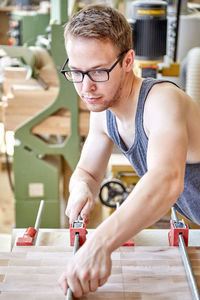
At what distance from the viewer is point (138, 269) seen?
3.60 ft

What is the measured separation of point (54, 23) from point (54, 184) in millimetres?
889

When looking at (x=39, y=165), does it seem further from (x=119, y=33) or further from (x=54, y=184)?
(x=119, y=33)

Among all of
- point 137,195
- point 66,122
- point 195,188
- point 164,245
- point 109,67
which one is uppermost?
point 109,67

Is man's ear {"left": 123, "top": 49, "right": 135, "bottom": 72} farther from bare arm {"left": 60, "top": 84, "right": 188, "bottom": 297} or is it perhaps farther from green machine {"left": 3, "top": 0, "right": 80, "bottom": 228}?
green machine {"left": 3, "top": 0, "right": 80, "bottom": 228}

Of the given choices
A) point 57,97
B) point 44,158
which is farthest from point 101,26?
point 44,158

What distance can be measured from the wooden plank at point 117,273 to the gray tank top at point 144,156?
19 cm

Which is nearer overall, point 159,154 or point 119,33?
point 159,154

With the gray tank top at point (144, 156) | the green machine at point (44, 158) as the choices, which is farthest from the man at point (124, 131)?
the green machine at point (44, 158)

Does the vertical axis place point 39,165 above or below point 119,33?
below

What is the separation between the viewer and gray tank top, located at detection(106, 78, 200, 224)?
1182mm

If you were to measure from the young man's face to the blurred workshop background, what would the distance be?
1070 mm

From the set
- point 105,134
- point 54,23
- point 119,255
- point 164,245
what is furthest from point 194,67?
point 119,255

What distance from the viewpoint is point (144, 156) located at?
1301 millimetres

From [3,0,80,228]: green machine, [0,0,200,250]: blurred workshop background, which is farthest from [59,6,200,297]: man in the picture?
[3,0,80,228]: green machine
